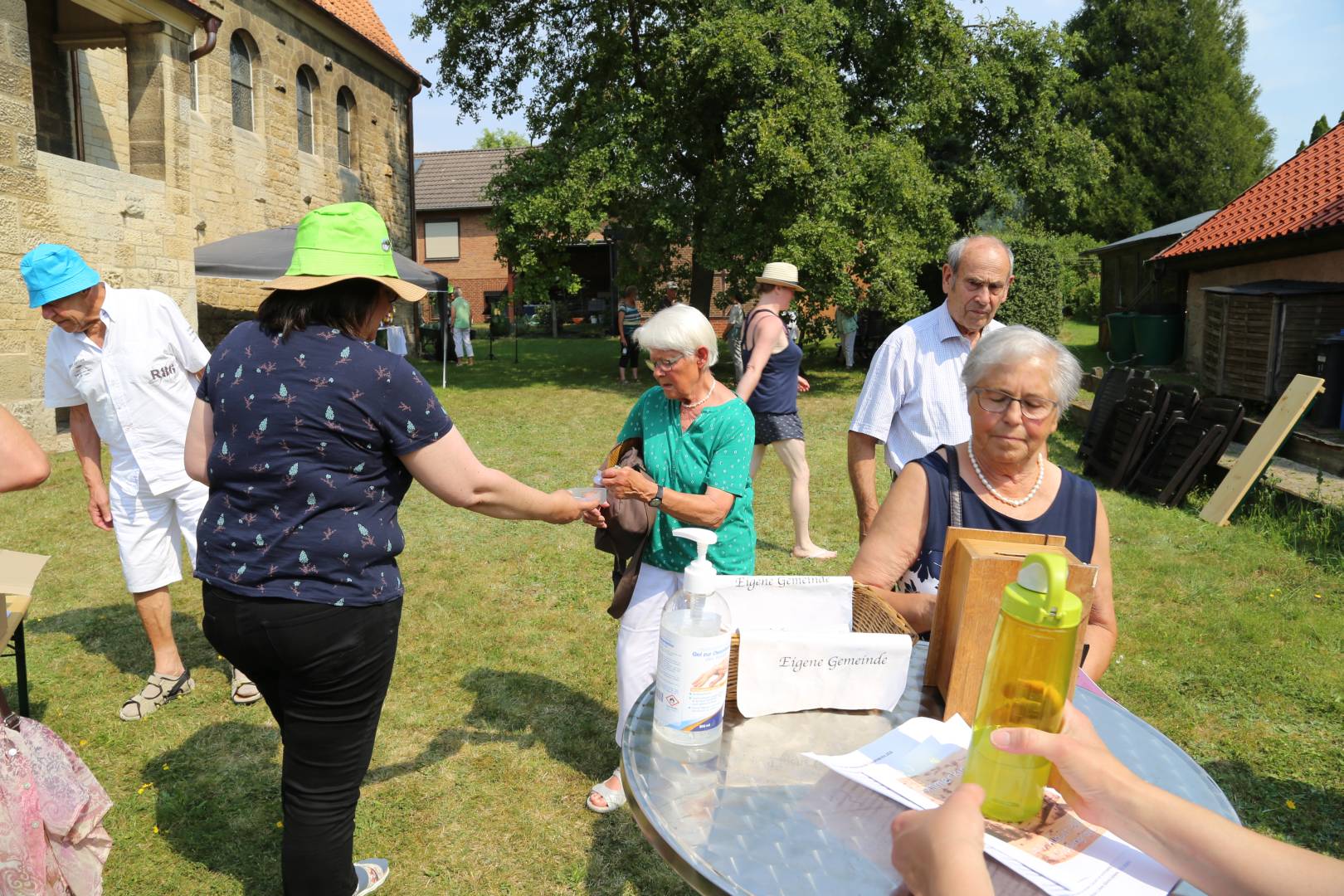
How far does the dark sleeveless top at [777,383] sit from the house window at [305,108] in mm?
17498

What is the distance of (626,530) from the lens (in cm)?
296

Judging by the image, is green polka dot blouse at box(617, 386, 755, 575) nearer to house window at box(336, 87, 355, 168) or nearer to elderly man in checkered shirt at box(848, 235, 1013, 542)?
elderly man in checkered shirt at box(848, 235, 1013, 542)

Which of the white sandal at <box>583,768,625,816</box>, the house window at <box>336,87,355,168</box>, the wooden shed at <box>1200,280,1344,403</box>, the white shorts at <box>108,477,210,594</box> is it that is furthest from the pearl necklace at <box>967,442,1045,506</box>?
the house window at <box>336,87,355,168</box>

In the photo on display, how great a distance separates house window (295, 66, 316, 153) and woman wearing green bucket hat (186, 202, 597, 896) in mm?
20482

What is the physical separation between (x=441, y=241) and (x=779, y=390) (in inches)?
1490

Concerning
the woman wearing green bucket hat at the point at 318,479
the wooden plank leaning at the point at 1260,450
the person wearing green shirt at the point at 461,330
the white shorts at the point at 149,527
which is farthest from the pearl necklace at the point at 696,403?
the person wearing green shirt at the point at 461,330

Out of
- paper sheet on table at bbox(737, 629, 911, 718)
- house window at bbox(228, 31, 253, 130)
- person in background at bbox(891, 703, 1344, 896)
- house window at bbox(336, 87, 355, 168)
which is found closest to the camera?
person in background at bbox(891, 703, 1344, 896)

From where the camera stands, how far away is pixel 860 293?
1563cm

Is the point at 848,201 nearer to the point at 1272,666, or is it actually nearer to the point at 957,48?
the point at 957,48

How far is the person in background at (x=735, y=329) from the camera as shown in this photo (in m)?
10.8

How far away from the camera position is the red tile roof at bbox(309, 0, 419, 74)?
2099cm

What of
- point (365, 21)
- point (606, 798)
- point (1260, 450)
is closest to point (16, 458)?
point (606, 798)

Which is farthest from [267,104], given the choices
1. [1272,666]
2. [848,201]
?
[1272,666]

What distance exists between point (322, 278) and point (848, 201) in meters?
13.6
